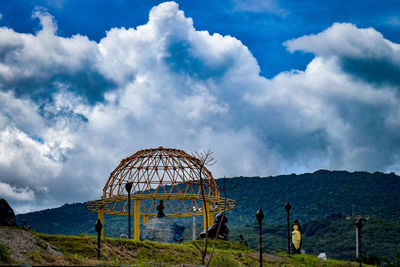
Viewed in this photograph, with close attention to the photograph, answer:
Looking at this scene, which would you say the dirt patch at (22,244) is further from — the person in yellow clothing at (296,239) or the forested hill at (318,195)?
the forested hill at (318,195)

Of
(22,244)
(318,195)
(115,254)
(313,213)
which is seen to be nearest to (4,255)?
(22,244)

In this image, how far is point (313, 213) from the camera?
7306cm

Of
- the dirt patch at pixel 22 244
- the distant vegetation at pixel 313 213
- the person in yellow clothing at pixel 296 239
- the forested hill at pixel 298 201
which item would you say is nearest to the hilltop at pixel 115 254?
the dirt patch at pixel 22 244

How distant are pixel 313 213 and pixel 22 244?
60.7m

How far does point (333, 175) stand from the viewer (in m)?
84.6

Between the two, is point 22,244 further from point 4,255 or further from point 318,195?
point 318,195

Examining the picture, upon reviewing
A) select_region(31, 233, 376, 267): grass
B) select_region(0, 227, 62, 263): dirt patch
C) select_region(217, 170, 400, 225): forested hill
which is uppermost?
select_region(217, 170, 400, 225): forested hill

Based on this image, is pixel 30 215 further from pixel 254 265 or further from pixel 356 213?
pixel 254 265

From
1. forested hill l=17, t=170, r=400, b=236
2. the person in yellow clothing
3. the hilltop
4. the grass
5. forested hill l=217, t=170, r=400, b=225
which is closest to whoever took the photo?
the hilltop

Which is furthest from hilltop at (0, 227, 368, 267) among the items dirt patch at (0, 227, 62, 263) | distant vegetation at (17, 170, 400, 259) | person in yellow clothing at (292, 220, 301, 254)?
distant vegetation at (17, 170, 400, 259)

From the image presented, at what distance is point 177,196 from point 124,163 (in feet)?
18.0

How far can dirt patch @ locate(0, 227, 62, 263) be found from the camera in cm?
1631

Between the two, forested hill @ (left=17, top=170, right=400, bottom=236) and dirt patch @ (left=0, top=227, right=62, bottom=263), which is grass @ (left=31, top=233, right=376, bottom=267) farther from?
forested hill @ (left=17, top=170, right=400, bottom=236)

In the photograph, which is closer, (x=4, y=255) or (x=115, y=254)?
(x=4, y=255)
